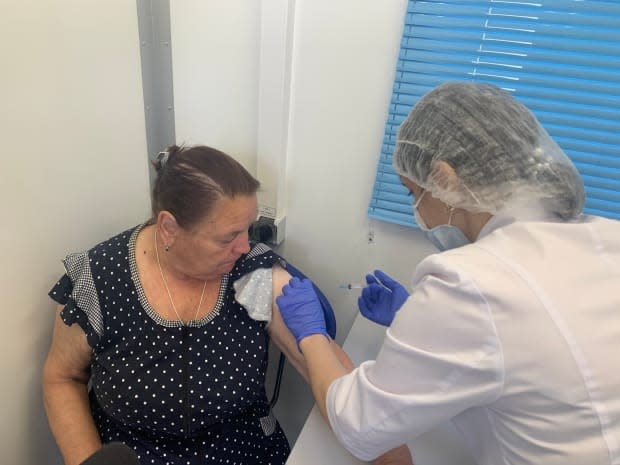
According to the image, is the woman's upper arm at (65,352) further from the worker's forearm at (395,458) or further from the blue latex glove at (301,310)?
the worker's forearm at (395,458)

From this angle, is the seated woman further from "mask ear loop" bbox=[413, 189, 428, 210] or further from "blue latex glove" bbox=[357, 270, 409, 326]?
"mask ear loop" bbox=[413, 189, 428, 210]

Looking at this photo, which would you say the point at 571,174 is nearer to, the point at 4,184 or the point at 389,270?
the point at 389,270

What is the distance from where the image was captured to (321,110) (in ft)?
4.60

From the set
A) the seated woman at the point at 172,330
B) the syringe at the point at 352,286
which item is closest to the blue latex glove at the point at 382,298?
the syringe at the point at 352,286

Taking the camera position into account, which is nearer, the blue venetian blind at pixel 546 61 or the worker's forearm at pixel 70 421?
the blue venetian blind at pixel 546 61

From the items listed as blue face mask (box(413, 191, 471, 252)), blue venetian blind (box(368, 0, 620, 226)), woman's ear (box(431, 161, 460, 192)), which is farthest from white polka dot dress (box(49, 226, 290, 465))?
blue venetian blind (box(368, 0, 620, 226))

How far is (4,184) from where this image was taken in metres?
1.05

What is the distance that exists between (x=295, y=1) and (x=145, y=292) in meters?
0.92

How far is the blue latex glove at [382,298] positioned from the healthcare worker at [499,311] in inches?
16.9

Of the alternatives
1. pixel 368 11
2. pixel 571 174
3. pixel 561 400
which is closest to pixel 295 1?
pixel 368 11

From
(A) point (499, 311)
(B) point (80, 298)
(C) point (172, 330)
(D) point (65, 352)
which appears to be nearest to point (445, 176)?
(A) point (499, 311)

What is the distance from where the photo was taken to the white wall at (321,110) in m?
1.29

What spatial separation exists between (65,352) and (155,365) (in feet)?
0.88

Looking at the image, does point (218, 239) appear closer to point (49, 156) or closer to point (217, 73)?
point (49, 156)
